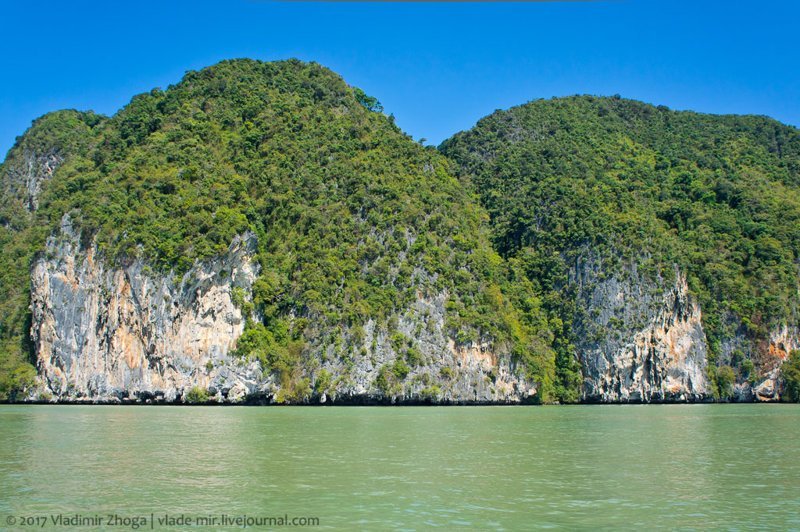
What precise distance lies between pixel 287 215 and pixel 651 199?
5007cm

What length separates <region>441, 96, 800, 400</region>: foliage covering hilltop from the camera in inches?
3460

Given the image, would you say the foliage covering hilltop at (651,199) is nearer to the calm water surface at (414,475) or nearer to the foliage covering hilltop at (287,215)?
the foliage covering hilltop at (287,215)

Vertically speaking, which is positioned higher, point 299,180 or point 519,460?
point 299,180

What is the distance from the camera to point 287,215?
8150cm

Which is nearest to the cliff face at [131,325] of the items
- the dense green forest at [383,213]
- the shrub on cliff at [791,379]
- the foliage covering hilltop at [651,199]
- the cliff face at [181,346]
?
the cliff face at [181,346]

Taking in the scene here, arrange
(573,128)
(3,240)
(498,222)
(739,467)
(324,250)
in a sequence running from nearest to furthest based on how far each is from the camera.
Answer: (739,467), (324,250), (3,240), (498,222), (573,128)

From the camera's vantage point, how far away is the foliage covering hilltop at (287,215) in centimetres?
7131

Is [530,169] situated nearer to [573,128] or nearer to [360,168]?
[573,128]

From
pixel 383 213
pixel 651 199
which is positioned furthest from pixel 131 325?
pixel 651 199

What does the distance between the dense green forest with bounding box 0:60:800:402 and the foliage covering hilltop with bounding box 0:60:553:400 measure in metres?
0.24

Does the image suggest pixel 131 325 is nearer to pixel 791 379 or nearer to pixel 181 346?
pixel 181 346

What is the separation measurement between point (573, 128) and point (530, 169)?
48.5 feet

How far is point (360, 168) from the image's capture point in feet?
286

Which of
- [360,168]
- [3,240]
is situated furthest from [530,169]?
[3,240]
